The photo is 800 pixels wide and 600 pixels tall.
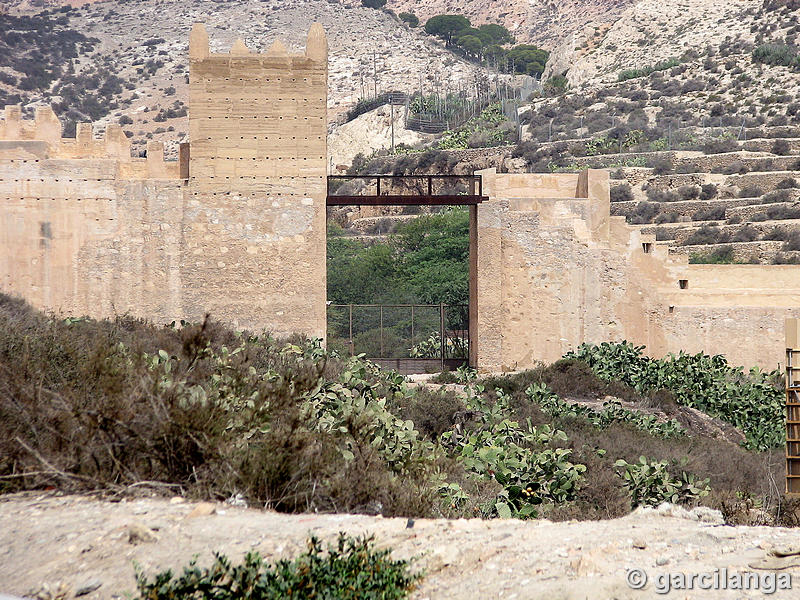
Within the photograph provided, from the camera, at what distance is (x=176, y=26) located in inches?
3575

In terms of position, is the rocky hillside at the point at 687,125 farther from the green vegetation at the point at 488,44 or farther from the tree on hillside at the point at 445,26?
the tree on hillside at the point at 445,26

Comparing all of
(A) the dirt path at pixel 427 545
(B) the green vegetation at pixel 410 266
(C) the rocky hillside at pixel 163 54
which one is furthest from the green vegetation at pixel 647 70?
(A) the dirt path at pixel 427 545

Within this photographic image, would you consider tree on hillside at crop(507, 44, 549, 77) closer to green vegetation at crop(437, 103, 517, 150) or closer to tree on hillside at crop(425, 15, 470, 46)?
tree on hillside at crop(425, 15, 470, 46)

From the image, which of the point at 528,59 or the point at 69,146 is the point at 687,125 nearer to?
the point at 528,59

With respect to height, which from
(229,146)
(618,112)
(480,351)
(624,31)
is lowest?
(480,351)

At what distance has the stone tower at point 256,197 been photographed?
20.2 m

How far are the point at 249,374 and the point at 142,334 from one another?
6.04 m

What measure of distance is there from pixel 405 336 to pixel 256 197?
15.9 m

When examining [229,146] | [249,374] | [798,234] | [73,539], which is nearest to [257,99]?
[229,146]

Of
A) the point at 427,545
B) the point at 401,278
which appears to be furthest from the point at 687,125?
the point at 427,545

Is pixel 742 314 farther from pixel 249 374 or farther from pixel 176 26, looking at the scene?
pixel 176 26

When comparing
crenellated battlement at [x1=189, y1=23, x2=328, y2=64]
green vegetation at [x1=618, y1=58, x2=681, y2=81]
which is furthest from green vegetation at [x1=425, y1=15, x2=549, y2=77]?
crenellated battlement at [x1=189, y1=23, x2=328, y2=64]

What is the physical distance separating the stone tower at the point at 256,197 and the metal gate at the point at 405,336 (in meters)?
1.68

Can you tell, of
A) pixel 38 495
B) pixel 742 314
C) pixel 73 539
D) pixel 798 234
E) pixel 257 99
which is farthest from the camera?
pixel 798 234
